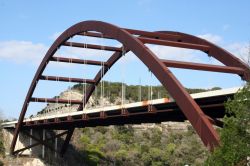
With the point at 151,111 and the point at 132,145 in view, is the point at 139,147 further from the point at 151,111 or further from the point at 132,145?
the point at 151,111

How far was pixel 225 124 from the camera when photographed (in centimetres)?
2056

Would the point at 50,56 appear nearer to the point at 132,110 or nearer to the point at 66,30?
the point at 66,30

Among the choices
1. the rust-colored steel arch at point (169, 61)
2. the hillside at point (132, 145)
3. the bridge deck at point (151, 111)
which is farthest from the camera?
the hillside at point (132, 145)

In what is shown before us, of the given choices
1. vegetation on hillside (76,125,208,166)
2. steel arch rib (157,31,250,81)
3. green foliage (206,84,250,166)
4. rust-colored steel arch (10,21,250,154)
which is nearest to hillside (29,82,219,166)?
vegetation on hillside (76,125,208,166)

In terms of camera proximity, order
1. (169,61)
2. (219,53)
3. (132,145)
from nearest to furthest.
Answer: (169,61) → (219,53) → (132,145)

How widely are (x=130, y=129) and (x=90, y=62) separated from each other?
139ft

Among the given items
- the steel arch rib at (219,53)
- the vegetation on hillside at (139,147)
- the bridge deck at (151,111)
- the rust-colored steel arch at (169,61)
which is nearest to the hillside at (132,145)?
the vegetation on hillside at (139,147)

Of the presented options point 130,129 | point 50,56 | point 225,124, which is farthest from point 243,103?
point 130,129

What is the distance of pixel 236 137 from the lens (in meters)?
19.6

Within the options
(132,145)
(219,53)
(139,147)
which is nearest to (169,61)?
A: (219,53)

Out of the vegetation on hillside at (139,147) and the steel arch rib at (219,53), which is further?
the vegetation on hillside at (139,147)

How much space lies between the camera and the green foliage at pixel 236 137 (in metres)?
19.2

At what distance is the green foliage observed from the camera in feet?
63.2

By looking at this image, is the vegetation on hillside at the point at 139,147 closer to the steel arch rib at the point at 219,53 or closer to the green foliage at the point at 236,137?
the steel arch rib at the point at 219,53
